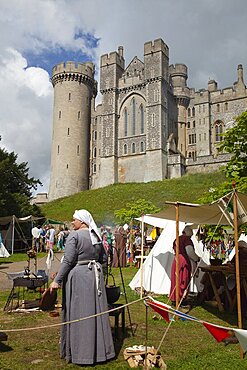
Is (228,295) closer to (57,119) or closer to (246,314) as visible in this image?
(246,314)

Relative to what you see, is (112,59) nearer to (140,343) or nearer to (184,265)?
(184,265)

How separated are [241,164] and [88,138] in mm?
50971

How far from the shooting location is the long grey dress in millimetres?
4418

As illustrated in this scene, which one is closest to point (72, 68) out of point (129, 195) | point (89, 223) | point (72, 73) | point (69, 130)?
point (72, 73)

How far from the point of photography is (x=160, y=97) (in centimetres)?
4900

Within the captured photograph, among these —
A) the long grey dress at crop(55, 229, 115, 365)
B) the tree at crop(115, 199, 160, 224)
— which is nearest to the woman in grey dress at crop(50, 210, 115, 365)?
the long grey dress at crop(55, 229, 115, 365)

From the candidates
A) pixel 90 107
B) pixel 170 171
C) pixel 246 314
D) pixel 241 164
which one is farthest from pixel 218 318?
pixel 90 107

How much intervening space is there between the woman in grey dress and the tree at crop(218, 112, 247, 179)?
17.0 ft

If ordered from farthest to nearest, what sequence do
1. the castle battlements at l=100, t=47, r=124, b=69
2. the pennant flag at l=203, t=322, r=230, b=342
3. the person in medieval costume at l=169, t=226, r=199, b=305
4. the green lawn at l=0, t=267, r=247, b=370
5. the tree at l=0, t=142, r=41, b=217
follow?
the castle battlements at l=100, t=47, r=124, b=69 < the tree at l=0, t=142, r=41, b=217 < the person in medieval costume at l=169, t=226, r=199, b=305 < the green lawn at l=0, t=267, r=247, b=370 < the pennant flag at l=203, t=322, r=230, b=342

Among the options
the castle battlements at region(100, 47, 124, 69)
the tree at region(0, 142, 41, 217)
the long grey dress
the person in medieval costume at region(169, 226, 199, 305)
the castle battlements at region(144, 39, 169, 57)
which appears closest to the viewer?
the long grey dress

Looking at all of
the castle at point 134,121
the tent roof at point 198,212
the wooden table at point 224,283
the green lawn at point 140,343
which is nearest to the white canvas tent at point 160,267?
the tent roof at point 198,212

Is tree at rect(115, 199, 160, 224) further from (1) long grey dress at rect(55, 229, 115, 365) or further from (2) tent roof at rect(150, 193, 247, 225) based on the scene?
(1) long grey dress at rect(55, 229, 115, 365)

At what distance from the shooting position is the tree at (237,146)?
893cm

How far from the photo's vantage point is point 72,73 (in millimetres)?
55500
